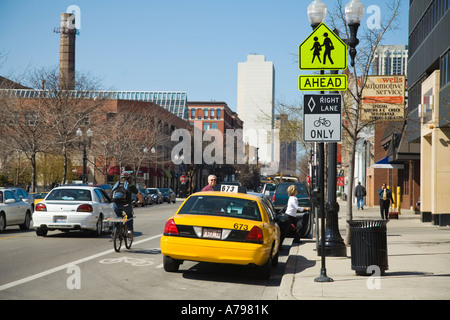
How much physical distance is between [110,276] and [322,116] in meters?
4.62

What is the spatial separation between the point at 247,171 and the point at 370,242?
117m

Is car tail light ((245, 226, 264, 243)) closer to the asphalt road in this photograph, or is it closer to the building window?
the asphalt road

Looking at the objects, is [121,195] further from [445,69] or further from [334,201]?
Answer: [445,69]

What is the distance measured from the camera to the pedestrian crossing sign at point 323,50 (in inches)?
444

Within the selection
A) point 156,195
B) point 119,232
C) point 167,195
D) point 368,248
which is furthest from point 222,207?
point 167,195

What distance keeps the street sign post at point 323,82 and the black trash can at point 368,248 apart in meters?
2.50

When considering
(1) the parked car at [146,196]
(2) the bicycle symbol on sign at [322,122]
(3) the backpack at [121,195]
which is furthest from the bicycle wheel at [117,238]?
(1) the parked car at [146,196]

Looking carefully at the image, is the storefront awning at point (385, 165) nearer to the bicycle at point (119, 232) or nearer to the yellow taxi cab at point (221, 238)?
the bicycle at point (119, 232)

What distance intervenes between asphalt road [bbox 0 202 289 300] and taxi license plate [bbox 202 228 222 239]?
0.79 meters

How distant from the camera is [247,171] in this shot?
127m

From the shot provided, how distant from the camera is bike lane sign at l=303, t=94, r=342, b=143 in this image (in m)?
10.7

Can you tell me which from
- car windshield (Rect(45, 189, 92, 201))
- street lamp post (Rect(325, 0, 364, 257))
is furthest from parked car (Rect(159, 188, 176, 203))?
street lamp post (Rect(325, 0, 364, 257))
